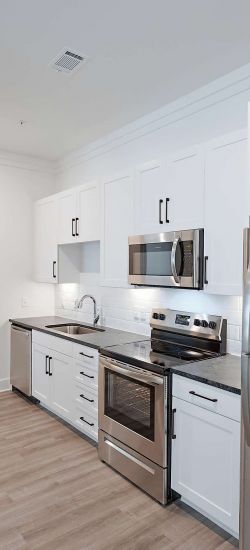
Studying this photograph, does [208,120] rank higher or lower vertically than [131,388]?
higher

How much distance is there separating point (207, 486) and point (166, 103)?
2.76 m

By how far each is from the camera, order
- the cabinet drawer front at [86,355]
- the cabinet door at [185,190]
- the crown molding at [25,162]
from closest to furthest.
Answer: the cabinet door at [185,190]
the cabinet drawer front at [86,355]
the crown molding at [25,162]

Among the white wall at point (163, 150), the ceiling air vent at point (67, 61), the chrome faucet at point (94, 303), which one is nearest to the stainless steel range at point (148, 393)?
the white wall at point (163, 150)

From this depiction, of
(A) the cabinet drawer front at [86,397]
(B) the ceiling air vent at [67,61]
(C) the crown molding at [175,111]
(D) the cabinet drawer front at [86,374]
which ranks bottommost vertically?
(A) the cabinet drawer front at [86,397]

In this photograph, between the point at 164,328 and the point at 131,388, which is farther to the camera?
the point at 164,328

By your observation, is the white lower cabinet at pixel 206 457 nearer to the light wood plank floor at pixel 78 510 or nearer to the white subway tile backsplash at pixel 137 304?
the light wood plank floor at pixel 78 510

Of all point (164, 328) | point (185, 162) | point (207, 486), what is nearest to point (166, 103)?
point (185, 162)

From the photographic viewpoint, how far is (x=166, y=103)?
3.05 metres

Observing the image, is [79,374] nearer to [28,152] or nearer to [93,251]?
[93,251]

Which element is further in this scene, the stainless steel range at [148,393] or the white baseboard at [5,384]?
the white baseboard at [5,384]

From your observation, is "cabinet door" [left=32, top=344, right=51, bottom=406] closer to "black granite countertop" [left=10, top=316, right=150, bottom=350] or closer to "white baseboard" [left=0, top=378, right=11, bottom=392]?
"black granite countertop" [left=10, top=316, right=150, bottom=350]

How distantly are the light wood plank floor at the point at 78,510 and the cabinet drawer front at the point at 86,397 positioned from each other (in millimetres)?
339

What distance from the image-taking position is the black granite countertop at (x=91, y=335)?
304 cm

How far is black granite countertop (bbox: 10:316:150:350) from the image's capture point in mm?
3042
